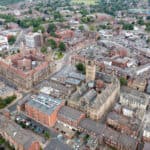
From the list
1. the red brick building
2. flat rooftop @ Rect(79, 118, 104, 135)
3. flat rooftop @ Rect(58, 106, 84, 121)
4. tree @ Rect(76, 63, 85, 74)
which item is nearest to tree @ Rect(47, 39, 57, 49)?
tree @ Rect(76, 63, 85, 74)

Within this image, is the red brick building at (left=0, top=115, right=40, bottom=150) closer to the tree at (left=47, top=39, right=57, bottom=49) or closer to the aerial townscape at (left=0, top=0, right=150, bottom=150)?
the aerial townscape at (left=0, top=0, right=150, bottom=150)

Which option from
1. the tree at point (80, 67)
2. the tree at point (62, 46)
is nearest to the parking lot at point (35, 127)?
the tree at point (80, 67)

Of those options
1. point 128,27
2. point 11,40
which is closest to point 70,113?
point 11,40

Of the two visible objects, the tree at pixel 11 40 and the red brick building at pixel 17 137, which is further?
the tree at pixel 11 40

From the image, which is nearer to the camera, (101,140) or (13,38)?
(101,140)

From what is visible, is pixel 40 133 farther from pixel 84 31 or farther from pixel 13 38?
pixel 84 31

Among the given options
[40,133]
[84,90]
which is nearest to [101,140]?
[40,133]

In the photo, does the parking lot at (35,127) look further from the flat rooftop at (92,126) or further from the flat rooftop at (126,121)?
the flat rooftop at (126,121)

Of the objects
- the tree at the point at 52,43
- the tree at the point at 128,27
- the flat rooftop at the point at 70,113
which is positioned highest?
the tree at the point at 128,27

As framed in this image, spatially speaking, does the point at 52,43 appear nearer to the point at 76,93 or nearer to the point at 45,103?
the point at 76,93
